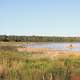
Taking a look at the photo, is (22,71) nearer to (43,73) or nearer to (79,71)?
(43,73)

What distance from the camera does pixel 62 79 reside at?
1476cm

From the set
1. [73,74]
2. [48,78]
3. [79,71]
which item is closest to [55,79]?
[48,78]

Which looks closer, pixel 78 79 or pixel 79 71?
pixel 78 79

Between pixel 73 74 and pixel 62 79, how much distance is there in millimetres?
985

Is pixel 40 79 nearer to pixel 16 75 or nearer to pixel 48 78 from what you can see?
pixel 48 78

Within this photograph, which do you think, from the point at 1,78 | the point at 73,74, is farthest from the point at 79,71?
the point at 1,78

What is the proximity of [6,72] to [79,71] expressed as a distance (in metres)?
3.97

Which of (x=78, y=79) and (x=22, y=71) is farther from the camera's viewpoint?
(x=22, y=71)

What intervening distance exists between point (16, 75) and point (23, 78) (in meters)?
0.52

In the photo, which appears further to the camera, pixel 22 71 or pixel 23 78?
pixel 22 71

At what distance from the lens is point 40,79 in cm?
1469

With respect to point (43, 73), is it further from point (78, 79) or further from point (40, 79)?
point (78, 79)

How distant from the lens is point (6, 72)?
51.5ft

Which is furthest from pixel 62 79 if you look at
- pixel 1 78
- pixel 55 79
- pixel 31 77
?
pixel 1 78
